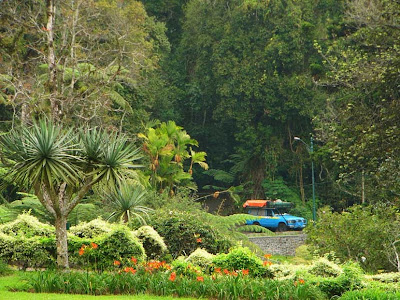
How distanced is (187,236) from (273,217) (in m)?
23.7

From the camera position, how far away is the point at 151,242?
18.0 metres

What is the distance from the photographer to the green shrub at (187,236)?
64.4 feet

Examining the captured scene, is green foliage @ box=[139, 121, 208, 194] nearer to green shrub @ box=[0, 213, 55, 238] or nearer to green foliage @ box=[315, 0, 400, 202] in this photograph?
green foliage @ box=[315, 0, 400, 202]

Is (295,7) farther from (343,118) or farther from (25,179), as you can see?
(25,179)

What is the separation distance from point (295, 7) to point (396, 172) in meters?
29.2

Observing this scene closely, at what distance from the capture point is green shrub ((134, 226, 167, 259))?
17.9m

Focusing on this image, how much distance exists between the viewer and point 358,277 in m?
13.1

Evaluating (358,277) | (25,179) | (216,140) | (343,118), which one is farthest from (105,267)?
(216,140)

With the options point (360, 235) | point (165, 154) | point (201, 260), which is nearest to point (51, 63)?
point (201, 260)

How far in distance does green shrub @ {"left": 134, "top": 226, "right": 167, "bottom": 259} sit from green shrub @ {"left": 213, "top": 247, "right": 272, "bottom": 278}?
2.61 meters

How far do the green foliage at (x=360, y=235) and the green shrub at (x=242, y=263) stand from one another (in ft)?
16.3

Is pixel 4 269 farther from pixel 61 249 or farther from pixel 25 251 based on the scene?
pixel 61 249

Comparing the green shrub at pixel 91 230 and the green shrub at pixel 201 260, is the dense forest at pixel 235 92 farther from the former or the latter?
the green shrub at pixel 201 260

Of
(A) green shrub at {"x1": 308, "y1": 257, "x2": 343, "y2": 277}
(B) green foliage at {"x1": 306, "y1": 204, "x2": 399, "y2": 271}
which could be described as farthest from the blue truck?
(A) green shrub at {"x1": 308, "y1": 257, "x2": 343, "y2": 277}
